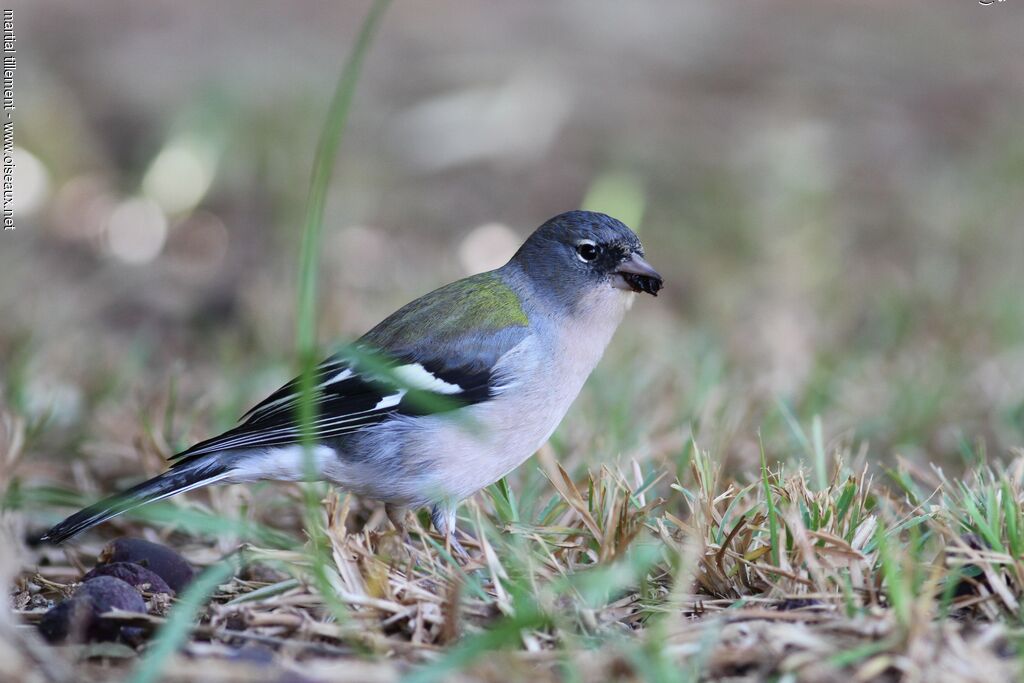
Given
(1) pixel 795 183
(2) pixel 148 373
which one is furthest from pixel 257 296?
(1) pixel 795 183

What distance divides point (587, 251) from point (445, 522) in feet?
3.81

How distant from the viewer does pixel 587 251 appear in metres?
4.22

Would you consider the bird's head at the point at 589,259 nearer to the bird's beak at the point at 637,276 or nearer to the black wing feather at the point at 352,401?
the bird's beak at the point at 637,276

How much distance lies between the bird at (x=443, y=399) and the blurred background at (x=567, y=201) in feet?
1.26

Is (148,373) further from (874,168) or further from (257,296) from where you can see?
(874,168)

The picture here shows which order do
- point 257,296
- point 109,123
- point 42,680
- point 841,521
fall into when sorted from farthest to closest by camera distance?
point 109,123, point 257,296, point 841,521, point 42,680

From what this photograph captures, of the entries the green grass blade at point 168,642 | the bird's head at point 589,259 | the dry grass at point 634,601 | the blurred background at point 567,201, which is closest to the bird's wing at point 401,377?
the bird's head at point 589,259

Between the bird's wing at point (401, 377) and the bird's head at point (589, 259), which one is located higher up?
the bird's head at point (589, 259)

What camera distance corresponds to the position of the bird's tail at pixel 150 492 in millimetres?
3242

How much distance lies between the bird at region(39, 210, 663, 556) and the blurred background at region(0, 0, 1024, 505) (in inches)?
15.1

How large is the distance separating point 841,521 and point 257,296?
415 centimetres

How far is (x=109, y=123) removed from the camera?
28.2 ft

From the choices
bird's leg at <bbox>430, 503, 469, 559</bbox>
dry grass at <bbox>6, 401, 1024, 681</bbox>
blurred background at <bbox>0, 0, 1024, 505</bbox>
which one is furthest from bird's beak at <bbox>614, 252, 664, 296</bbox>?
bird's leg at <bbox>430, 503, 469, 559</bbox>

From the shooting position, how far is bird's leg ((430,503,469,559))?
3.28 metres
